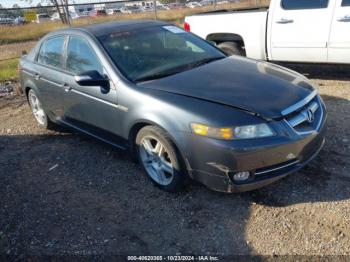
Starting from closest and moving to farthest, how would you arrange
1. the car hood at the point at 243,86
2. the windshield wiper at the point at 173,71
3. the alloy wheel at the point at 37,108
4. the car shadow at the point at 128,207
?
the car shadow at the point at 128,207 → the car hood at the point at 243,86 → the windshield wiper at the point at 173,71 → the alloy wheel at the point at 37,108

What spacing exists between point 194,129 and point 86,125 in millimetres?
1905

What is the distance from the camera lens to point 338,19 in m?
6.32

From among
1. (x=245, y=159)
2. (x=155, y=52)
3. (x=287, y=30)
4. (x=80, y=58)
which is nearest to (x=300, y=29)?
(x=287, y=30)

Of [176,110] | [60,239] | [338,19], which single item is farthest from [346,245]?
[338,19]

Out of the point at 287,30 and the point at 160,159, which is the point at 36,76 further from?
the point at 287,30

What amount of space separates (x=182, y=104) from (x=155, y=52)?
117 centimetres

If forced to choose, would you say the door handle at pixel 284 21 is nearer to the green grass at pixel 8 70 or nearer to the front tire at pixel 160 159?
the front tire at pixel 160 159

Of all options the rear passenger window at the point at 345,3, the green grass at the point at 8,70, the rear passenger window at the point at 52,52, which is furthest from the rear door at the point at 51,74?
the green grass at the point at 8,70

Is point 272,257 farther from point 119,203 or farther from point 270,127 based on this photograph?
point 119,203

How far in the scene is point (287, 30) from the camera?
6945mm

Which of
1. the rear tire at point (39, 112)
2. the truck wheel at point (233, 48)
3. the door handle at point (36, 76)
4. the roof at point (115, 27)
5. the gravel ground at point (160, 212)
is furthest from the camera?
the truck wheel at point (233, 48)

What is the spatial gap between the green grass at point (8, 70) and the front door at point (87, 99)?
6.52 m

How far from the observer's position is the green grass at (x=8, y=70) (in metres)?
10.8

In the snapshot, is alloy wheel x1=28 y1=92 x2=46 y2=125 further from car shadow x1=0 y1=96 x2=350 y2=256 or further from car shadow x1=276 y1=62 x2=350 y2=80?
car shadow x1=276 y1=62 x2=350 y2=80
